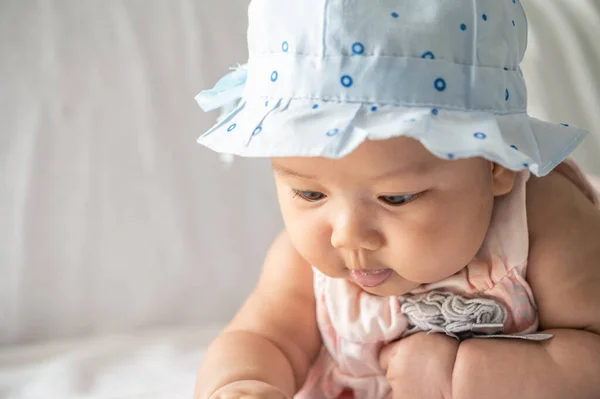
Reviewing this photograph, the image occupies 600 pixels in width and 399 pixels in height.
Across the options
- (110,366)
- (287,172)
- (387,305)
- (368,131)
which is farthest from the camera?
(110,366)

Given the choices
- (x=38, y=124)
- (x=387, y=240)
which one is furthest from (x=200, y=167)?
(x=387, y=240)

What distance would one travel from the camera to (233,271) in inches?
41.9

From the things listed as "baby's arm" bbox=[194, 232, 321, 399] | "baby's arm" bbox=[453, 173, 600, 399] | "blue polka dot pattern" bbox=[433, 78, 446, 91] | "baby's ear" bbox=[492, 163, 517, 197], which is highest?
"blue polka dot pattern" bbox=[433, 78, 446, 91]

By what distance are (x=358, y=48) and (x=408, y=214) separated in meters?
0.16

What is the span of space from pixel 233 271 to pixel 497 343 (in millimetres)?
481

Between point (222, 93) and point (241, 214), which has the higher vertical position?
point (222, 93)

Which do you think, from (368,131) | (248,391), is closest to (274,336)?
(248,391)

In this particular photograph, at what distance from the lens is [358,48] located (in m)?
0.57

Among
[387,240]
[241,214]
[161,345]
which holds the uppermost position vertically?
[387,240]

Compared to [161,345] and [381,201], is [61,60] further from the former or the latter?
[381,201]

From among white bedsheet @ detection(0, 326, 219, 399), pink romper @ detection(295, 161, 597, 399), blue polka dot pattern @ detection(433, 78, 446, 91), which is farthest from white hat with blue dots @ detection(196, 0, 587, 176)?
white bedsheet @ detection(0, 326, 219, 399)

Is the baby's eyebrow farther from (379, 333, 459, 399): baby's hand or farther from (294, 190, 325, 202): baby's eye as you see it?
(379, 333, 459, 399): baby's hand

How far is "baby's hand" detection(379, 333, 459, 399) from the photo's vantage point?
70 cm

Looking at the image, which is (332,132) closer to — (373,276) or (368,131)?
(368,131)
